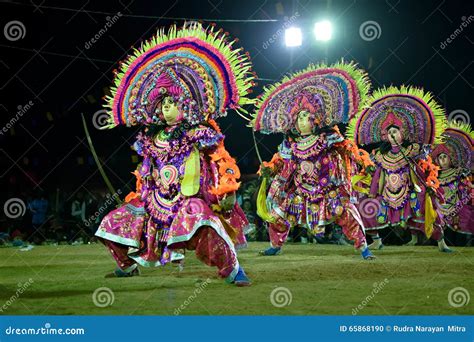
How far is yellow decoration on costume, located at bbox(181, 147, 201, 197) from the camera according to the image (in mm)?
4055

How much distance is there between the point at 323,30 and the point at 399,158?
2096 millimetres

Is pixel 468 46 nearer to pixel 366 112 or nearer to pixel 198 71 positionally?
pixel 366 112

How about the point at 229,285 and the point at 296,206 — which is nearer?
the point at 229,285

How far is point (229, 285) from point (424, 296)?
1326mm

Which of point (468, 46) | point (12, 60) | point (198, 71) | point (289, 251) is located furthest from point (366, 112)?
point (12, 60)

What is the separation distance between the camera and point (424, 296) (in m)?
3.72

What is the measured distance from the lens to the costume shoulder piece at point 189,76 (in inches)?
163
